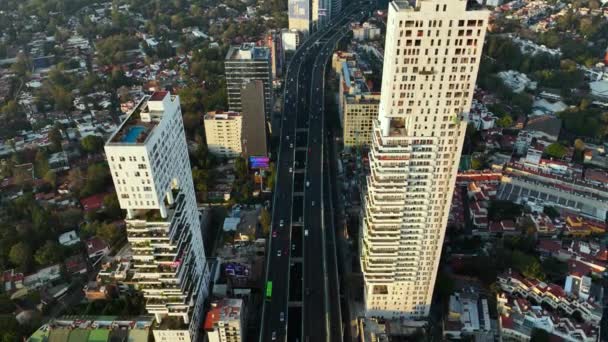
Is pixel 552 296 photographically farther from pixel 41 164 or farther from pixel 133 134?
pixel 41 164

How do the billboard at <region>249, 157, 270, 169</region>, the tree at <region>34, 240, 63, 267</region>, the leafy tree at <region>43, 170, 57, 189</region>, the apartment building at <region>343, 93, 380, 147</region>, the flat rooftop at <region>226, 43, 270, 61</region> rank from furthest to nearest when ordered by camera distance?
the flat rooftop at <region>226, 43, 270, 61</region> < the apartment building at <region>343, 93, 380, 147</region> < the billboard at <region>249, 157, 270, 169</region> < the leafy tree at <region>43, 170, 57, 189</region> < the tree at <region>34, 240, 63, 267</region>

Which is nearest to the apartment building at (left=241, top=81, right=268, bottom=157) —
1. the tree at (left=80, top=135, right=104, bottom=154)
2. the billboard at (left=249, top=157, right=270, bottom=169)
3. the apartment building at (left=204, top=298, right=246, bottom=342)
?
the billboard at (left=249, top=157, right=270, bottom=169)

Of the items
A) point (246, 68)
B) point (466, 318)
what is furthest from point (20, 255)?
point (466, 318)

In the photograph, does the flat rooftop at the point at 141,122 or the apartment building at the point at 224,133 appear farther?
the apartment building at the point at 224,133

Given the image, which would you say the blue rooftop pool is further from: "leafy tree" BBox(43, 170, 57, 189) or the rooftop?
"leafy tree" BBox(43, 170, 57, 189)

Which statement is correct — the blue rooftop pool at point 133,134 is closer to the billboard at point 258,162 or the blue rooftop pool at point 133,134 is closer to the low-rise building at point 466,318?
the low-rise building at point 466,318

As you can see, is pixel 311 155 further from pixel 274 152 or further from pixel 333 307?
pixel 333 307

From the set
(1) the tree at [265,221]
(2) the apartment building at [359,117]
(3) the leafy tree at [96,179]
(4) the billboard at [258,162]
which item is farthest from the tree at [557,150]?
(3) the leafy tree at [96,179]
